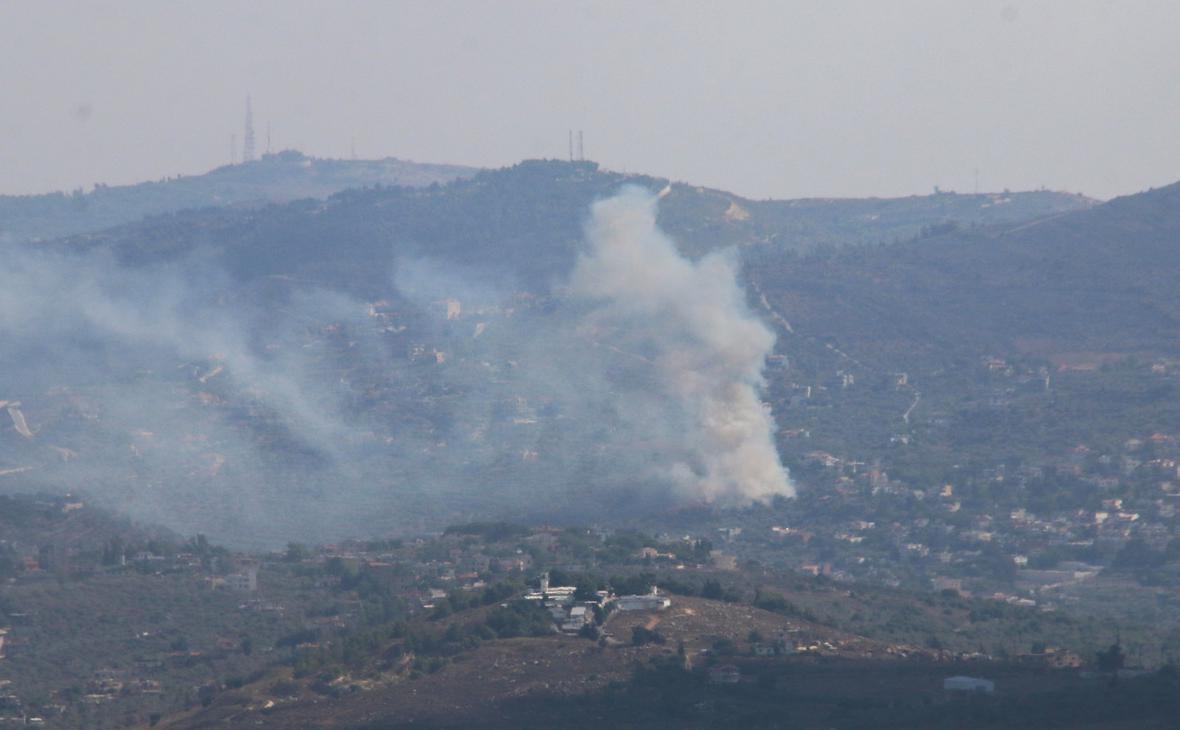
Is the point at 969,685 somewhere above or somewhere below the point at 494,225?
below

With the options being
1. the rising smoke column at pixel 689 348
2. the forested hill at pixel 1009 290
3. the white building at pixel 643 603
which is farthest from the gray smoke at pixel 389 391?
the white building at pixel 643 603

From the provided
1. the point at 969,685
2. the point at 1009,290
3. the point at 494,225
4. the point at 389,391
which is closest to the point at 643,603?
the point at 969,685

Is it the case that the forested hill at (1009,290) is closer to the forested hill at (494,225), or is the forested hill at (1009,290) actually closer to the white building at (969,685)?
the forested hill at (494,225)

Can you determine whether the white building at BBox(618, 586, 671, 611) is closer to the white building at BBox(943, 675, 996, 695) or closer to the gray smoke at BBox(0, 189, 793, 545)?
the white building at BBox(943, 675, 996, 695)

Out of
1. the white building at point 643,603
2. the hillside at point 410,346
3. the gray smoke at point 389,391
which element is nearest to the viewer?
the white building at point 643,603

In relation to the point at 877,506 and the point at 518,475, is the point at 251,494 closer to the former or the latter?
the point at 518,475

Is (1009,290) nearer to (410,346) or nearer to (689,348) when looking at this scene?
(689,348)
